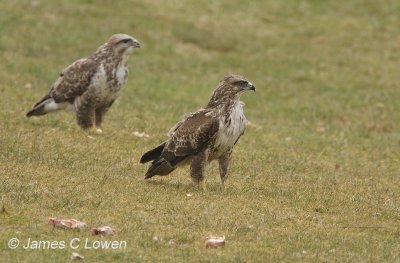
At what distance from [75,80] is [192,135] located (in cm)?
477

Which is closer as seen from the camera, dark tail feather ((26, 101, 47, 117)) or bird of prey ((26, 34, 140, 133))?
bird of prey ((26, 34, 140, 133))

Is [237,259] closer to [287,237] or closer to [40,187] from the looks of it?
[287,237]

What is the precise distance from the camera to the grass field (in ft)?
37.6

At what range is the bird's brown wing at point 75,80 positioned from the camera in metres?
17.4

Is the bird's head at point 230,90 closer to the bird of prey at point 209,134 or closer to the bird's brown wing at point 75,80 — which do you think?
the bird of prey at point 209,134

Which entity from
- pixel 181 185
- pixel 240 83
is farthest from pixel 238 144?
pixel 240 83

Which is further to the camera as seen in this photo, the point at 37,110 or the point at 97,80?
the point at 37,110

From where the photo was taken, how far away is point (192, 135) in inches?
530

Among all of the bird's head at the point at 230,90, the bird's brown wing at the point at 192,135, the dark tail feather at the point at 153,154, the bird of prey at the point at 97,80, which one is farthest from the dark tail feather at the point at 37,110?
the bird's head at the point at 230,90

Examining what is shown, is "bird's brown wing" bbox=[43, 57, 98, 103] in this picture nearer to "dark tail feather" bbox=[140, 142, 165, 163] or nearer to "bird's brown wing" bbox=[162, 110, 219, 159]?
"dark tail feather" bbox=[140, 142, 165, 163]

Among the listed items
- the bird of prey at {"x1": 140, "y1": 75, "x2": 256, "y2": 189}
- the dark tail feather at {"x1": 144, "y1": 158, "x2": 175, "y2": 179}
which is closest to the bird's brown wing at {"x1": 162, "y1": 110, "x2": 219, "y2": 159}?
the bird of prey at {"x1": 140, "y1": 75, "x2": 256, "y2": 189}

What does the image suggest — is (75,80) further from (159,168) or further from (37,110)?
(159,168)

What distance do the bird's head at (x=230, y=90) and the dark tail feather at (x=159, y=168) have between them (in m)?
1.13

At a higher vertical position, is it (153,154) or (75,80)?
(75,80)
